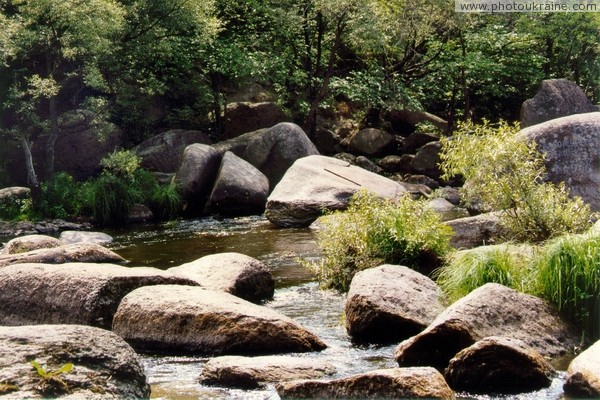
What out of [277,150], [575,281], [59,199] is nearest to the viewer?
[575,281]

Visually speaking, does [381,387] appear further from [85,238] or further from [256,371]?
[85,238]

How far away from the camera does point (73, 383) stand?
6.29 m

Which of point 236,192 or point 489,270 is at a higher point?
point 489,270

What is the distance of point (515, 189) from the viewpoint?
428 inches

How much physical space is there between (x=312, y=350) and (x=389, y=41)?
2209 cm

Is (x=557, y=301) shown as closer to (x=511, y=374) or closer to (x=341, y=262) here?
(x=511, y=374)

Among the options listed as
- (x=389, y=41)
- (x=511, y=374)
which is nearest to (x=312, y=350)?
(x=511, y=374)

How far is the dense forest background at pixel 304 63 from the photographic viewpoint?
25984 mm

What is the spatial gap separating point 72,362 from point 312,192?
12.7m

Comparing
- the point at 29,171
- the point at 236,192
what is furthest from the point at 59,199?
the point at 236,192

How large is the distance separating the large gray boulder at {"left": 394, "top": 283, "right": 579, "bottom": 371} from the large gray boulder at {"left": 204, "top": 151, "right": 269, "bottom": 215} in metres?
13.8

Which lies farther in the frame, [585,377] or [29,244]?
[29,244]

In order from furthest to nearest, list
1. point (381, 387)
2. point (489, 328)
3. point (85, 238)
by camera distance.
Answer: point (85, 238), point (489, 328), point (381, 387)

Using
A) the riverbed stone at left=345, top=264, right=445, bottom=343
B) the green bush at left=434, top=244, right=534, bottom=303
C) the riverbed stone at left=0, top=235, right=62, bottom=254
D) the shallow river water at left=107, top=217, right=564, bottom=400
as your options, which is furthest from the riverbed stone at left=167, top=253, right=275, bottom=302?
the riverbed stone at left=0, top=235, right=62, bottom=254
